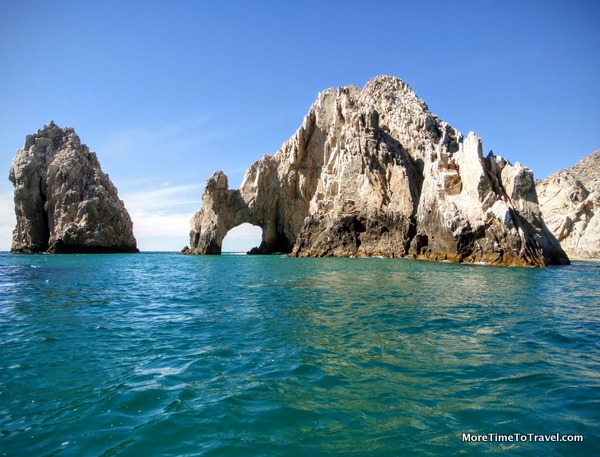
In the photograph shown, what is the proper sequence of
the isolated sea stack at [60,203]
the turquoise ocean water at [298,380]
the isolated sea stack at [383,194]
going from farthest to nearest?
1. the isolated sea stack at [60,203]
2. the isolated sea stack at [383,194]
3. the turquoise ocean water at [298,380]

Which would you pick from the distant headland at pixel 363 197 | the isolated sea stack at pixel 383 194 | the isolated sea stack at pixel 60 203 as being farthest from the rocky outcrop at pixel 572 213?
the isolated sea stack at pixel 60 203

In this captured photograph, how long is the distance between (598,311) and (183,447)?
14855mm

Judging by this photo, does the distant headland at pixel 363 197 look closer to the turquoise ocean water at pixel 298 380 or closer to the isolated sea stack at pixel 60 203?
the isolated sea stack at pixel 60 203

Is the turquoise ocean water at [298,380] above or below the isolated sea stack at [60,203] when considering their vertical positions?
below

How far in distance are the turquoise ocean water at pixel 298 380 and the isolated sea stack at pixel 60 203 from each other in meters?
79.7

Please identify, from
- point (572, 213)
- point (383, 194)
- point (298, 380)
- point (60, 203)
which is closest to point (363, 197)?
point (383, 194)

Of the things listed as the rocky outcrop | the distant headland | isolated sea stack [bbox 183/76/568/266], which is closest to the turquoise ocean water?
isolated sea stack [bbox 183/76/568/266]

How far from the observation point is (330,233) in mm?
61344

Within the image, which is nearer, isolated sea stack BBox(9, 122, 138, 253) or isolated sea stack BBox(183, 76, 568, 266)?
isolated sea stack BBox(183, 76, 568, 266)

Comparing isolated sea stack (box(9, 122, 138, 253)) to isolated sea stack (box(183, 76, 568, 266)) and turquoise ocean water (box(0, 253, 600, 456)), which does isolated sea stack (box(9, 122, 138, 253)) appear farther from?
turquoise ocean water (box(0, 253, 600, 456))

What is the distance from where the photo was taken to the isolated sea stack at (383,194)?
38.5 m

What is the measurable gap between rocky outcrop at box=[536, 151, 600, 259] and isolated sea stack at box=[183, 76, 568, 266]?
23.9 m

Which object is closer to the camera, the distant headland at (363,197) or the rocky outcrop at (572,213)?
the distant headland at (363,197)

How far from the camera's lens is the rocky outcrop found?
198 ft
